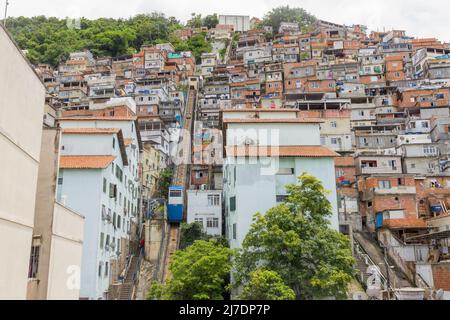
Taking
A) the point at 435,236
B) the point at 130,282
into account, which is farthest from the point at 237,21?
the point at 130,282

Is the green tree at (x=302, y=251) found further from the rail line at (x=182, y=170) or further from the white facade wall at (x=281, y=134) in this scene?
the white facade wall at (x=281, y=134)

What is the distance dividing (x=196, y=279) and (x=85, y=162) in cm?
1038

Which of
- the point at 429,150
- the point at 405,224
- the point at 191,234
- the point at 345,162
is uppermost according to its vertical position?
the point at 429,150

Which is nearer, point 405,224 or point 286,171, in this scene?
point 286,171

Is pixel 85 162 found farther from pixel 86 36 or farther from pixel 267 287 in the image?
pixel 86 36

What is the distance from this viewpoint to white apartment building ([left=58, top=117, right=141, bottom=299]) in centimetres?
2447

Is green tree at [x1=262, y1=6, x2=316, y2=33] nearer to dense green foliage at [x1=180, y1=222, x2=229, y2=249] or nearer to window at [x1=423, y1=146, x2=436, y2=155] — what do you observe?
window at [x1=423, y1=146, x2=436, y2=155]

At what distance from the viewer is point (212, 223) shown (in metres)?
33.8

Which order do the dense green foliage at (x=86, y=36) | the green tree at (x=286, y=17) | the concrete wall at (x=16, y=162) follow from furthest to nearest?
the green tree at (x=286, y=17) → the dense green foliage at (x=86, y=36) → the concrete wall at (x=16, y=162)

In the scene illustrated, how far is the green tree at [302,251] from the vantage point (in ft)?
67.4

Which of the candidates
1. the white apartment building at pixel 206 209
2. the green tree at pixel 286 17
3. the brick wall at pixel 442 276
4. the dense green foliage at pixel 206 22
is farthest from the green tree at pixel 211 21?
the brick wall at pixel 442 276

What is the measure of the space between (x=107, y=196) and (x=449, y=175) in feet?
94.7

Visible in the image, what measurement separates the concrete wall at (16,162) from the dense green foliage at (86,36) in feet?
286

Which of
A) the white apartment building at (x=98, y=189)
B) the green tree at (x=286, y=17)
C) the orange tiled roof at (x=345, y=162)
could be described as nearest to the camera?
the white apartment building at (x=98, y=189)
